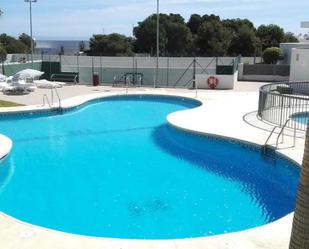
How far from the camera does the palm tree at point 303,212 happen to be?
3.92 metres

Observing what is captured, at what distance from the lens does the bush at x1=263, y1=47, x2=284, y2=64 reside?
31.5 metres

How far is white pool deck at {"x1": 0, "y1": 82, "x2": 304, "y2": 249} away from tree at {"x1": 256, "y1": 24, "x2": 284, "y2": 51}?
1176 inches

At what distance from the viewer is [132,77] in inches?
955

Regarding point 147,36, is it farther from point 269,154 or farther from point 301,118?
point 269,154

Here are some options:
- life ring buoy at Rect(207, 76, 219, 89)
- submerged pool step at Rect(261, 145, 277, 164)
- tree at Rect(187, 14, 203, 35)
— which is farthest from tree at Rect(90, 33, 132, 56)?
submerged pool step at Rect(261, 145, 277, 164)

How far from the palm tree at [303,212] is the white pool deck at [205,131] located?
1.39 m

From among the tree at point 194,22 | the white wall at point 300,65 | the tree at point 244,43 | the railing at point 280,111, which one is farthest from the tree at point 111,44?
the railing at point 280,111

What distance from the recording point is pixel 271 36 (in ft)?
175

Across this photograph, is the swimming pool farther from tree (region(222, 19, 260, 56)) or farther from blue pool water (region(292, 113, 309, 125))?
tree (region(222, 19, 260, 56))

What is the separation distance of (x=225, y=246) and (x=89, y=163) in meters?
5.91

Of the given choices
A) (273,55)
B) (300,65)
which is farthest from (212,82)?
(273,55)

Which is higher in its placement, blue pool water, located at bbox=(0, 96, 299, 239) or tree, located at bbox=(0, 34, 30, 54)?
tree, located at bbox=(0, 34, 30, 54)

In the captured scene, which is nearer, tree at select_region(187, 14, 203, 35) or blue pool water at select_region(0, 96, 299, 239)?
blue pool water at select_region(0, 96, 299, 239)

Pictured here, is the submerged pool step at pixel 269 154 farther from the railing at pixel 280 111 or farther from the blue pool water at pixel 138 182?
the railing at pixel 280 111
